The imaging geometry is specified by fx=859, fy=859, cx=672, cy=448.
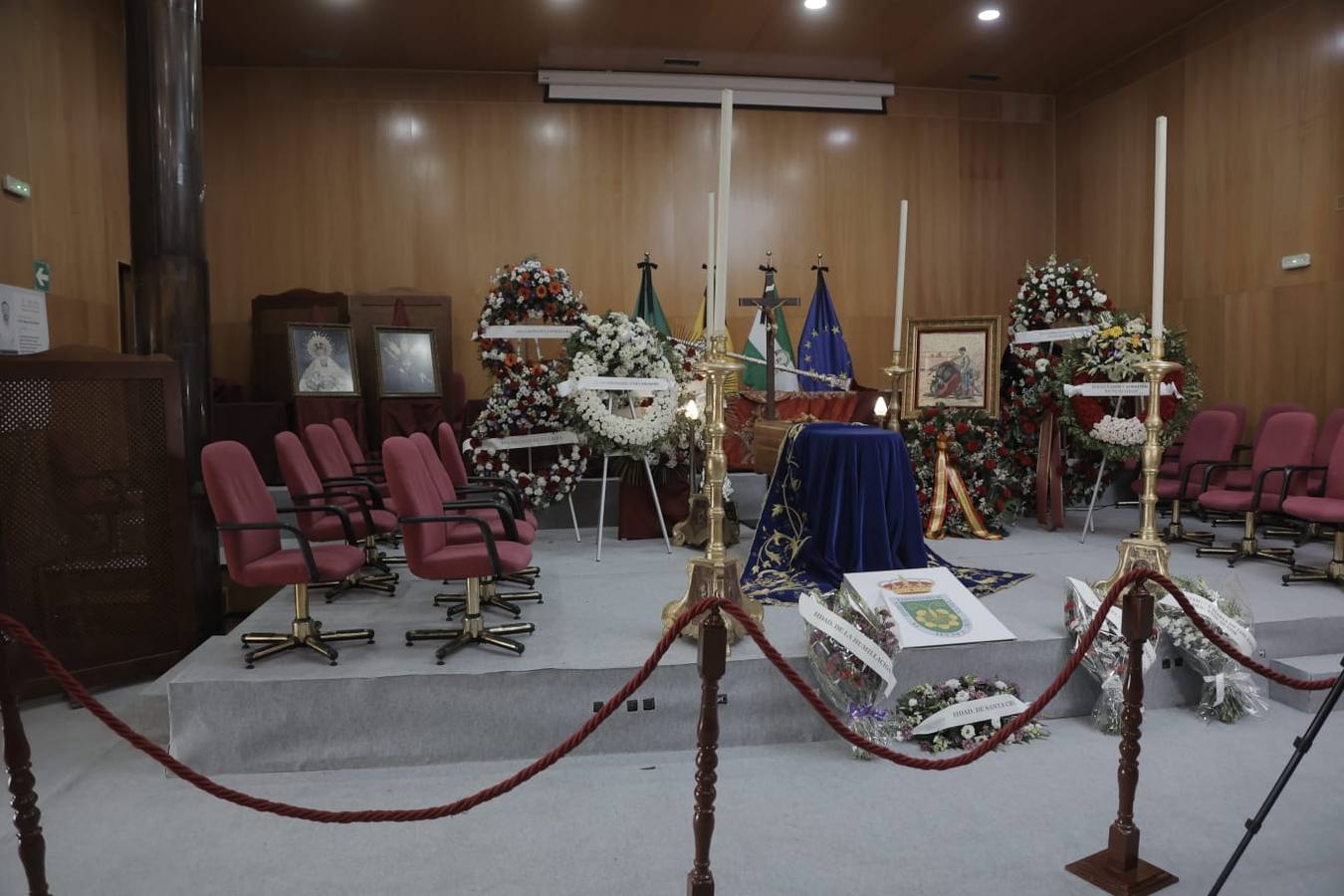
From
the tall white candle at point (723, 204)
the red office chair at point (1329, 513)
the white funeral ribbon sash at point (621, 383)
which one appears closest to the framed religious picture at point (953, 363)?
the red office chair at point (1329, 513)

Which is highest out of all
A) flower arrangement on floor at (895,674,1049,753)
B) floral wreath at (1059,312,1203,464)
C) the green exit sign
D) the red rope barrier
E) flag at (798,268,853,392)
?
the green exit sign

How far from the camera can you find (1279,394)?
7.41 meters

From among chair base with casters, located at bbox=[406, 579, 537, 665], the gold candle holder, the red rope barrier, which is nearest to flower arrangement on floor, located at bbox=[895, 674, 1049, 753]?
the gold candle holder

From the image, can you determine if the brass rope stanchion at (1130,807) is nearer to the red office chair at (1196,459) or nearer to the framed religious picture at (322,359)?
the red office chair at (1196,459)

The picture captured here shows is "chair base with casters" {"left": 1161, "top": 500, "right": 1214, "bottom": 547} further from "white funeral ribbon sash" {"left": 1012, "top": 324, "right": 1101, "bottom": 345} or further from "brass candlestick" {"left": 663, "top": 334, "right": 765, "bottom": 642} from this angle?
"brass candlestick" {"left": 663, "top": 334, "right": 765, "bottom": 642}

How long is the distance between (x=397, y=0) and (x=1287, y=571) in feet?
26.3

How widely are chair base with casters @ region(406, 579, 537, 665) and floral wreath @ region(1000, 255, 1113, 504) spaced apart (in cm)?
444

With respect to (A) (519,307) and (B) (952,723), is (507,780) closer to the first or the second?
(B) (952,723)

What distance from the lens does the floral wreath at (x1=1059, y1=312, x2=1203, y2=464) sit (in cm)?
588

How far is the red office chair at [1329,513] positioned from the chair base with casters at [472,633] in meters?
4.14

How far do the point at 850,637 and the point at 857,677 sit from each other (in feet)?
0.58

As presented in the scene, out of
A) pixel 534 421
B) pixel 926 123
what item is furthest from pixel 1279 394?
pixel 534 421

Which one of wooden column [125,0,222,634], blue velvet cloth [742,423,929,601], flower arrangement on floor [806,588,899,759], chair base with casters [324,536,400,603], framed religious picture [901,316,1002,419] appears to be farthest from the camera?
framed religious picture [901,316,1002,419]

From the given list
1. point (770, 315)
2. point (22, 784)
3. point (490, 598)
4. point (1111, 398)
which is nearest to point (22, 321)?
point (490, 598)
